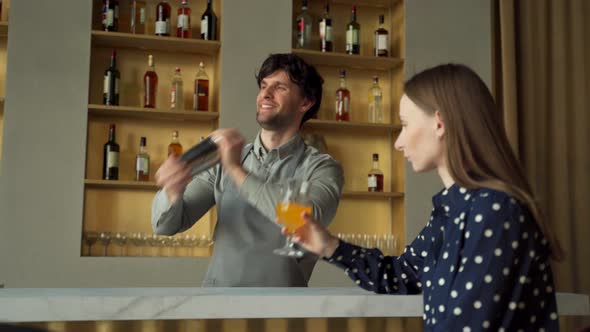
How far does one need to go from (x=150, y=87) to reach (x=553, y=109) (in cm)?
211

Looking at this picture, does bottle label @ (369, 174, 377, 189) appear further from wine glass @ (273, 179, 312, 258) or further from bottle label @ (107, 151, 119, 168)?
wine glass @ (273, 179, 312, 258)

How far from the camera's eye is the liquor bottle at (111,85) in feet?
10.9

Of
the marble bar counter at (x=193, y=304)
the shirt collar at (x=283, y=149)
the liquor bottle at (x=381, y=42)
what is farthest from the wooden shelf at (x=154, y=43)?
the marble bar counter at (x=193, y=304)

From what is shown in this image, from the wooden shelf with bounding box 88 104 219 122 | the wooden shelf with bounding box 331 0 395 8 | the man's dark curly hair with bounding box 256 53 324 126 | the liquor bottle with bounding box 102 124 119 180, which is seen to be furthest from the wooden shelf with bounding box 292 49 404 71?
the man's dark curly hair with bounding box 256 53 324 126

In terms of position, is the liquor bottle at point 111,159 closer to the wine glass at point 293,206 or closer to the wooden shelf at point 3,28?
the wooden shelf at point 3,28

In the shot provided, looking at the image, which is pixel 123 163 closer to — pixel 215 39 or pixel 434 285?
pixel 215 39

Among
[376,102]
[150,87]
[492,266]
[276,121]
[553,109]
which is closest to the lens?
[492,266]

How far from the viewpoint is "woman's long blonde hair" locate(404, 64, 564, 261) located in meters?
1.16

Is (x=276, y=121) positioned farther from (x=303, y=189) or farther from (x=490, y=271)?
(x=490, y=271)

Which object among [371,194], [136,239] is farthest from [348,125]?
[136,239]

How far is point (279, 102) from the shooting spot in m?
2.14

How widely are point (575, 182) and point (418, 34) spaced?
1168 mm

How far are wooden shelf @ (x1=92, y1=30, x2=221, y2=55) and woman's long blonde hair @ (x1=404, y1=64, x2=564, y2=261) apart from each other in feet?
7.39

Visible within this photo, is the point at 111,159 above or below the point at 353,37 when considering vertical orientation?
below
